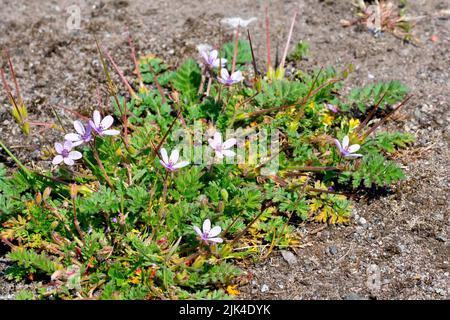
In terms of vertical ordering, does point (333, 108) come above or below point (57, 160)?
below

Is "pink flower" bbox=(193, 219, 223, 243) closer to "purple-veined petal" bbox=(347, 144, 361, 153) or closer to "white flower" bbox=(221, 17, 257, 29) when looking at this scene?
"purple-veined petal" bbox=(347, 144, 361, 153)

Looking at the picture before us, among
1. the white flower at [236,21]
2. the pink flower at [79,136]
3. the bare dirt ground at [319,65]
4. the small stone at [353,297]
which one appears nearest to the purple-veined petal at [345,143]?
the bare dirt ground at [319,65]

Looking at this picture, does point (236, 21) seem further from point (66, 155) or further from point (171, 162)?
point (66, 155)

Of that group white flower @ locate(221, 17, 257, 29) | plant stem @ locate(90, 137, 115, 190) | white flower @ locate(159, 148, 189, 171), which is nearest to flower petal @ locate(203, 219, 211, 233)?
white flower @ locate(159, 148, 189, 171)

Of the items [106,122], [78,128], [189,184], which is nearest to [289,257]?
[189,184]

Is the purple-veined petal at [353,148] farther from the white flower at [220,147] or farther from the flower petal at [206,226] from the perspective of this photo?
the flower petal at [206,226]
